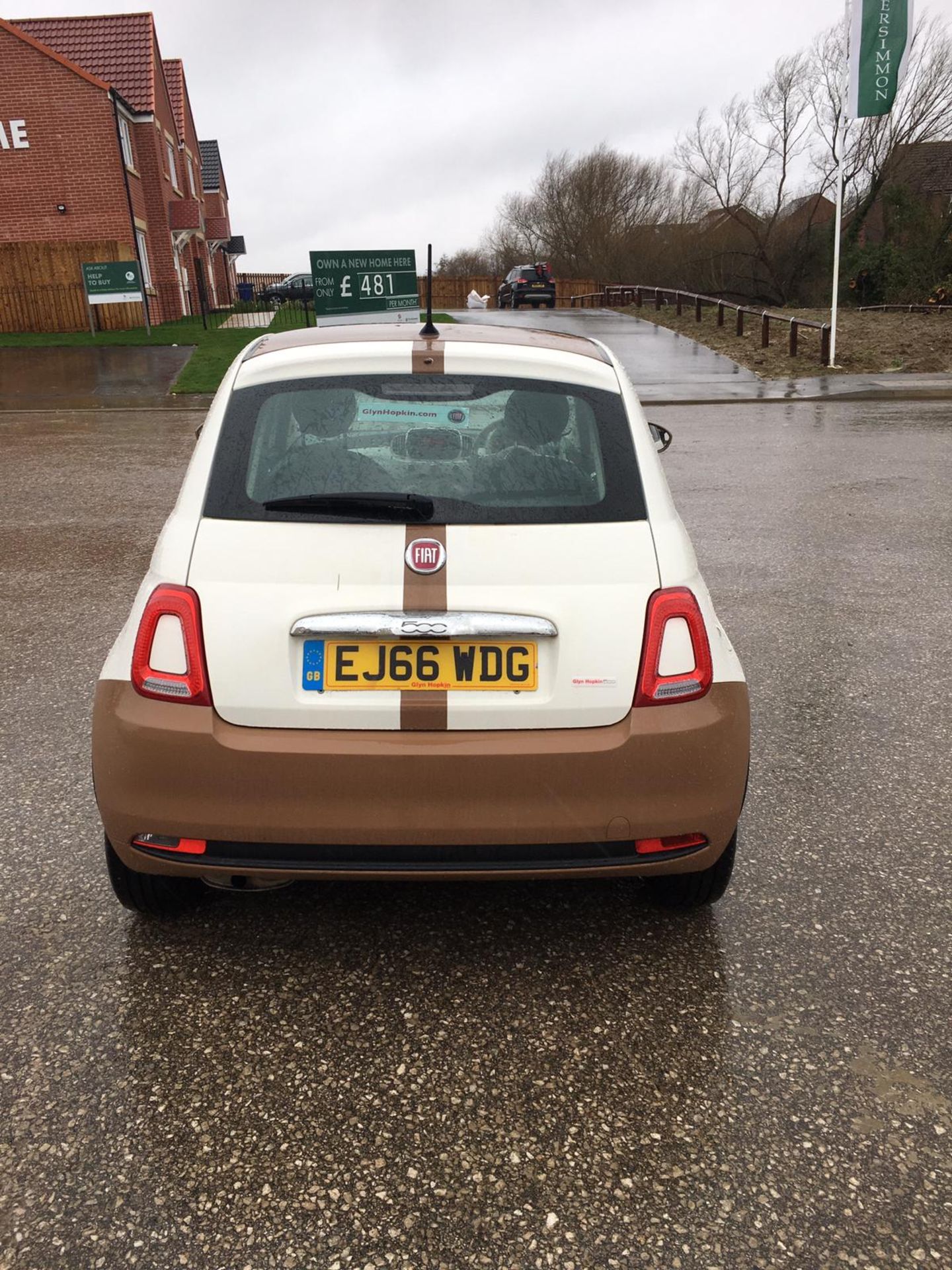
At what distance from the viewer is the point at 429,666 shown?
2459mm

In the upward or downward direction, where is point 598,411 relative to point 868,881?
upward

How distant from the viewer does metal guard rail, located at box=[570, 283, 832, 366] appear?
66.7 ft

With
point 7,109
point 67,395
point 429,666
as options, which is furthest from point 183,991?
point 7,109

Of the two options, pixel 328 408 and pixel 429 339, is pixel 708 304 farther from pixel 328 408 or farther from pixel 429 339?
pixel 328 408

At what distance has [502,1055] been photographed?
7.97ft

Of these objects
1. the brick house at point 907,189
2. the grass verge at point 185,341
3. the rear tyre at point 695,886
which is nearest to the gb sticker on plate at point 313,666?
the rear tyre at point 695,886

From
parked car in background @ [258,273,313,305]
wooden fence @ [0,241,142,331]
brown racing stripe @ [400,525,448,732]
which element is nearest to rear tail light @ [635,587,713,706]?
brown racing stripe @ [400,525,448,732]

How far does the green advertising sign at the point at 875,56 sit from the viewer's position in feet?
53.9

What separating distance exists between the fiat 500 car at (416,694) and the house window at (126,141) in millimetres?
30898

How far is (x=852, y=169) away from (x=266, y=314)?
2470cm

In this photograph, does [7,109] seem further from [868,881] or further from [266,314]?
[868,881]

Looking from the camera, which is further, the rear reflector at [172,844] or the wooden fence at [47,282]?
the wooden fence at [47,282]

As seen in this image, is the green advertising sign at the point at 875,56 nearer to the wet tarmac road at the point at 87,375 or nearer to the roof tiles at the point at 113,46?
the wet tarmac road at the point at 87,375

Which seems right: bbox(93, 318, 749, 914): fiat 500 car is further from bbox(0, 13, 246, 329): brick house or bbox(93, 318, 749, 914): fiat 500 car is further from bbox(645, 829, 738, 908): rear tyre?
bbox(0, 13, 246, 329): brick house
